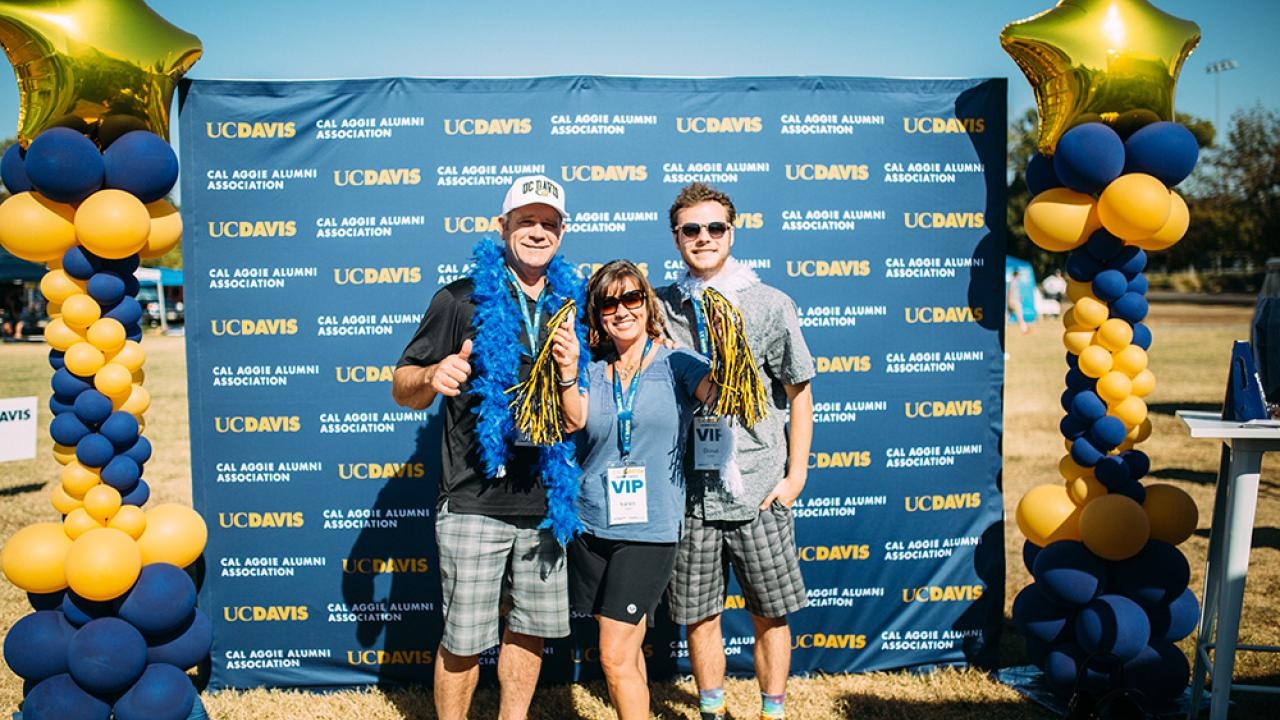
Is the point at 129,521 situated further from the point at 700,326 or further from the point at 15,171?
the point at 700,326

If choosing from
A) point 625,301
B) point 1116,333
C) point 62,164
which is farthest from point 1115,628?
point 62,164

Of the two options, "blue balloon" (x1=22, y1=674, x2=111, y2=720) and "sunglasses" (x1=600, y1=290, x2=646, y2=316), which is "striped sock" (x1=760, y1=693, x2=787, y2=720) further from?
"blue balloon" (x1=22, y1=674, x2=111, y2=720)

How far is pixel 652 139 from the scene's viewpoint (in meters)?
4.43

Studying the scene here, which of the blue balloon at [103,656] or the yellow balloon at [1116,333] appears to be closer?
the blue balloon at [103,656]

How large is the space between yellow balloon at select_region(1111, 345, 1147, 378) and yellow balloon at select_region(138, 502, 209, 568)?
374cm

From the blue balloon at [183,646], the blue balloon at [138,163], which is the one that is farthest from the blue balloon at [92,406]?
the blue balloon at [183,646]

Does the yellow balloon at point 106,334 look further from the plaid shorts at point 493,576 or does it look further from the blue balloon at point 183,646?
the plaid shorts at point 493,576

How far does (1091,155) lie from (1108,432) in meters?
1.12

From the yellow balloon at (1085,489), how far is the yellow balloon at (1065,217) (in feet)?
3.21

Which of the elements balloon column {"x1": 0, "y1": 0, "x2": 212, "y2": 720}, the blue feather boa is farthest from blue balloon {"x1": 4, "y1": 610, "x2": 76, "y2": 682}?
the blue feather boa

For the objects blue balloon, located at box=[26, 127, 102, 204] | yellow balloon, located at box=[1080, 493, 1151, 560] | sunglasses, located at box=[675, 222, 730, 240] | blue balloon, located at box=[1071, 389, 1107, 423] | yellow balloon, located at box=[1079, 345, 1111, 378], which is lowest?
yellow balloon, located at box=[1080, 493, 1151, 560]

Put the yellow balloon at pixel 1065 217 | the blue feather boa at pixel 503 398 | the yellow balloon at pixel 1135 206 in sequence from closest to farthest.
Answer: the blue feather boa at pixel 503 398
the yellow balloon at pixel 1135 206
the yellow balloon at pixel 1065 217

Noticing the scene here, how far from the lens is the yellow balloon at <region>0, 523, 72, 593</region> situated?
337 cm

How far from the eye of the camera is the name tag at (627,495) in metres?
3.02
